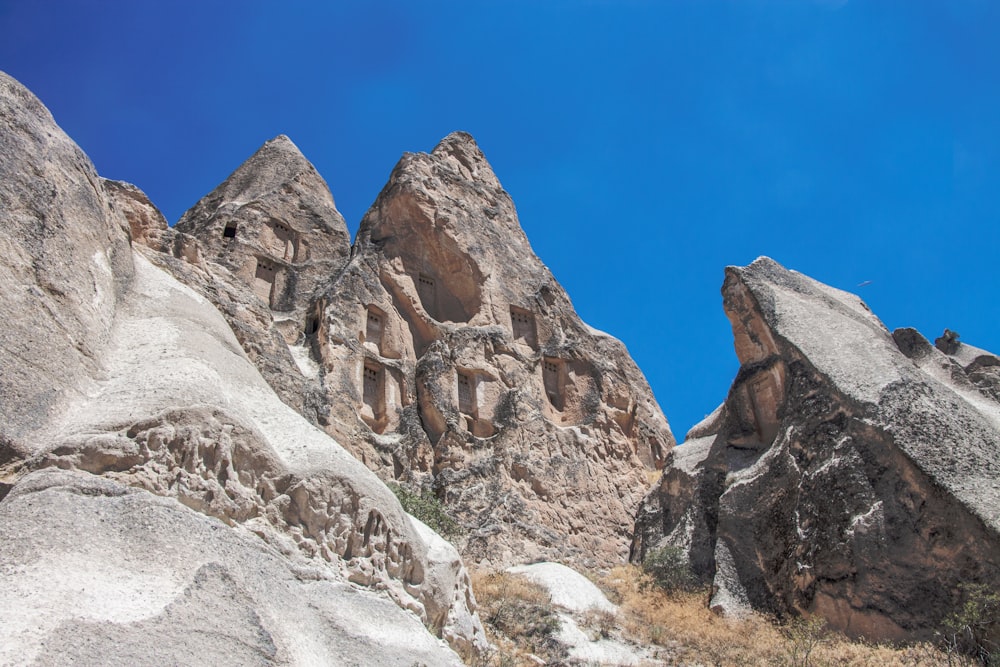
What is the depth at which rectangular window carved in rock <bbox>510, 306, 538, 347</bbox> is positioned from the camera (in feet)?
73.7

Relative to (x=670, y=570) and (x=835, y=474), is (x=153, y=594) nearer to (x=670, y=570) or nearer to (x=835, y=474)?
(x=835, y=474)

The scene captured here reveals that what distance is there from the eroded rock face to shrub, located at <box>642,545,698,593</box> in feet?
Answer: 7.80

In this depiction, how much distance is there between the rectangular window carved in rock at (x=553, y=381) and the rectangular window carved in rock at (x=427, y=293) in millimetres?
3207

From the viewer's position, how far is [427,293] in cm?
2206

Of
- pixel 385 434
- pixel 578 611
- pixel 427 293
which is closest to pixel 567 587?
pixel 578 611

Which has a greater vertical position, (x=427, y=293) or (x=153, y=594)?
(x=427, y=293)

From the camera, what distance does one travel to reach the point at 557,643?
11078mm

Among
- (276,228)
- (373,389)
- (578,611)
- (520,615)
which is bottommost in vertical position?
(520,615)

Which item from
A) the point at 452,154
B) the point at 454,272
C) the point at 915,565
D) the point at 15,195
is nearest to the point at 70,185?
the point at 15,195

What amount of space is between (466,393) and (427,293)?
11.2ft

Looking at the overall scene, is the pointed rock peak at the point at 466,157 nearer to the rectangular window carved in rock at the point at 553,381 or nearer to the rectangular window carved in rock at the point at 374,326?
the rectangular window carved in rock at the point at 553,381

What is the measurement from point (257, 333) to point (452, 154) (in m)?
15.0

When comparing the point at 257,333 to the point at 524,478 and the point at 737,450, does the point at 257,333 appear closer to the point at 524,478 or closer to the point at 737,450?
the point at 524,478

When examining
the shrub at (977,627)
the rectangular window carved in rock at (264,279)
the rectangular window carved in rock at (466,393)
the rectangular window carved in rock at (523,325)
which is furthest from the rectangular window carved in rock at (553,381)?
the shrub at (977,627)
